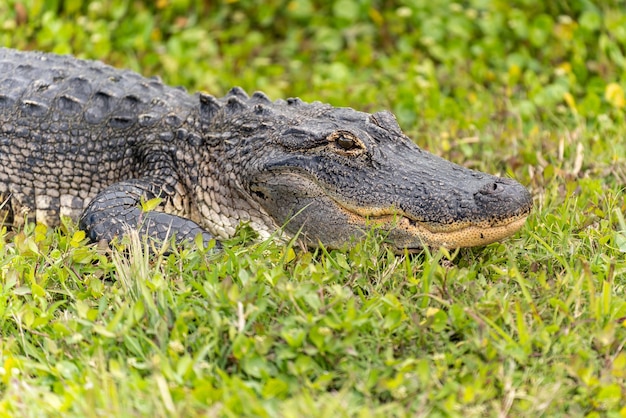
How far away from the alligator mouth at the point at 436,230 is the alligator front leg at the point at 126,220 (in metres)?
0.84

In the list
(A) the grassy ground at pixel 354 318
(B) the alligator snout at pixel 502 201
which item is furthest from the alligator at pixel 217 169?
(A) the grassy ground at pixel 354 318

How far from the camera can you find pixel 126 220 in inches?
152

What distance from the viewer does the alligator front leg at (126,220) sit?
12.6 ft

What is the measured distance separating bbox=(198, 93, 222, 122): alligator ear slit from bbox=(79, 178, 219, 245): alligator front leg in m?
0.55

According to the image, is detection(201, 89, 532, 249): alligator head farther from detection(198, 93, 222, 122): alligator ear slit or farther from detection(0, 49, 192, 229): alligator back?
detection(0, 49, 192, 229): alligator back

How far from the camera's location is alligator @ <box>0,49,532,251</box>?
3613 millimetres

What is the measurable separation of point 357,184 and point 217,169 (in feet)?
2.63

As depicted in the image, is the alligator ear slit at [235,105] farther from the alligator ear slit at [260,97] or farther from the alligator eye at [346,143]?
the alligator eye at [346,143]

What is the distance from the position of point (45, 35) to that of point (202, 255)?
339 centimetres

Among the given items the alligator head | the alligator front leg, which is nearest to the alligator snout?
the alligator head

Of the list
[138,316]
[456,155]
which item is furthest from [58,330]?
[456,155]

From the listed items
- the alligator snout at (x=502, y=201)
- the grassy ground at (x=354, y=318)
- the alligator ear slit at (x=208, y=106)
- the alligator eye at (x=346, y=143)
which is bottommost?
the grassy ground at (x=354, y=318)

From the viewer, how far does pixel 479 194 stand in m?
3.51

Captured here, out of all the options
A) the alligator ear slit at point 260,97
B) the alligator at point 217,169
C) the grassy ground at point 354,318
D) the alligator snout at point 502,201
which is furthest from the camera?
the alligator ear slit at point 260,97
